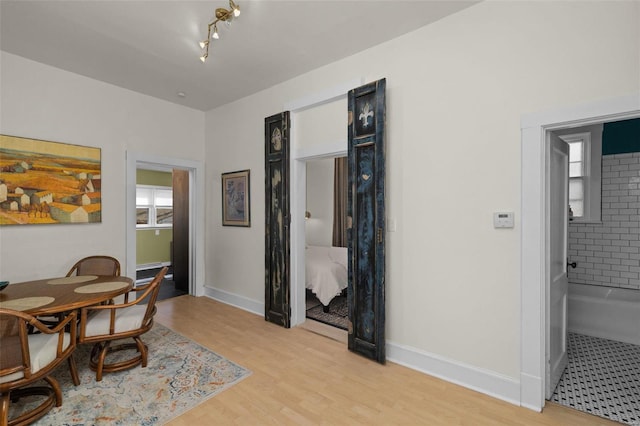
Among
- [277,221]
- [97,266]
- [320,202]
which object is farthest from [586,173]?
[97,266]

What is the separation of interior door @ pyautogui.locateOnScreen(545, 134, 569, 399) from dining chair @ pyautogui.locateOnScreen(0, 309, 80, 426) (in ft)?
11.1

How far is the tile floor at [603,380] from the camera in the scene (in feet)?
6.82

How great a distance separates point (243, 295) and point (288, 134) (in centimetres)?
233

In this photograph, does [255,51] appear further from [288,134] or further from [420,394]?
[420,394]

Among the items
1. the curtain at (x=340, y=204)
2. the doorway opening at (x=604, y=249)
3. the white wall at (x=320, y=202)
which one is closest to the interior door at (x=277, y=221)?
the curtain at (x=340, y=204)

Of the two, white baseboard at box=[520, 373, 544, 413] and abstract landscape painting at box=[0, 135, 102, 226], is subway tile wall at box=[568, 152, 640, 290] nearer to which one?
white baseboard at box=[520, 373, 544, 413]

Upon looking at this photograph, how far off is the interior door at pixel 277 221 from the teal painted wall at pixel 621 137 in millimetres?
3933

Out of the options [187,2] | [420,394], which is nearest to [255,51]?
[187,2]

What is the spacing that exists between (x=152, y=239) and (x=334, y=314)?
215 inches

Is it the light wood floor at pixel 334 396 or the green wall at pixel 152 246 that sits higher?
the green wall at pixel 152 246

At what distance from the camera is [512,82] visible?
7.25 feet

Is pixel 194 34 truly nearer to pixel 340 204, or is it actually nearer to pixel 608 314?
pixel 340 204

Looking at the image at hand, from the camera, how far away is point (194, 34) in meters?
2.71

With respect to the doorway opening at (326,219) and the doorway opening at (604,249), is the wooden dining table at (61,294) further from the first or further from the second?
the doorway opening at (604,249)
